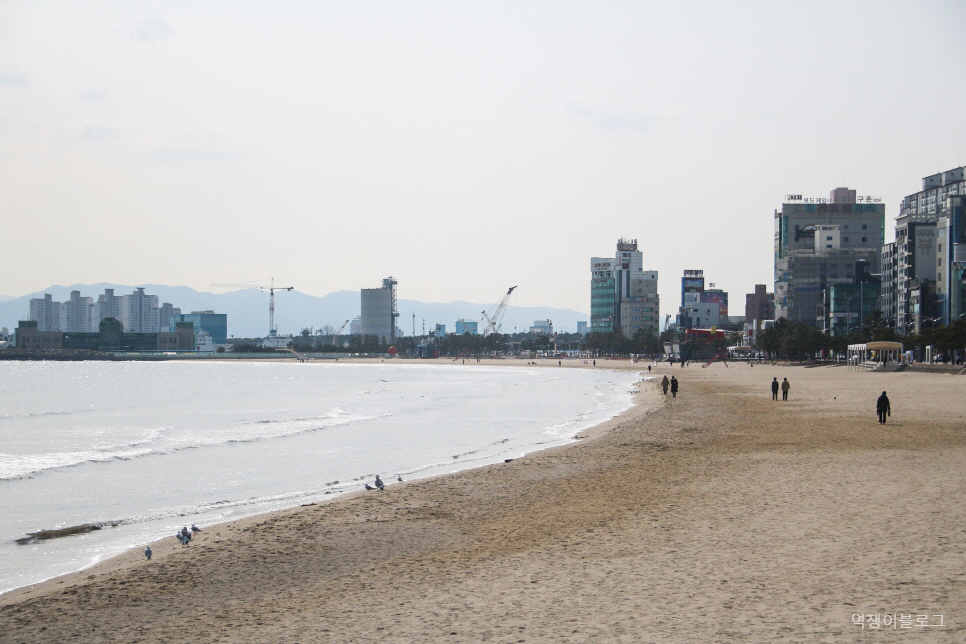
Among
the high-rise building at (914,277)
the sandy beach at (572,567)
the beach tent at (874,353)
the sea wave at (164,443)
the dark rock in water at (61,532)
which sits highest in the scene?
the high-rise building at (914,277)

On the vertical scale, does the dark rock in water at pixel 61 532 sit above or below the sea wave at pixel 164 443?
above

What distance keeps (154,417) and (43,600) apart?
143ft

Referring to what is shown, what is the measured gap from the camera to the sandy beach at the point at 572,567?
910 cm

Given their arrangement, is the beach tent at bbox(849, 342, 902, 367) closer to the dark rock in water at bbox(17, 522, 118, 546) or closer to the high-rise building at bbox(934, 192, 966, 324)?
the high-rise building at bbox(934, 192, 966, 324)

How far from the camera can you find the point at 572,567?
38.2 ft

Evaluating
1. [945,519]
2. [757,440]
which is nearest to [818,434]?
[757,440]

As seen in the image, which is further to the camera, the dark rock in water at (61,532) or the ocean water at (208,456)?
the ocean water at (208,456)

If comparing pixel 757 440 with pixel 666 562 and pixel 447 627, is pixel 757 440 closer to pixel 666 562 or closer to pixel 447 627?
pixel 666 562

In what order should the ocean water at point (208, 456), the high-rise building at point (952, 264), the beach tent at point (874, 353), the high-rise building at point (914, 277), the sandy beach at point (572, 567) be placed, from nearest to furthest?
the sandy beach at point (572, 567) < the ocean water at point (208, 456) < the beach tent at point (874, 353) < the high-rise building at point (952, 264) < the high-rise building at point (914, 277)

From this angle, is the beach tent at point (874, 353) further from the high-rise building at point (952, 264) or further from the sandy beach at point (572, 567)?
the sandy beach at point (572, 567)

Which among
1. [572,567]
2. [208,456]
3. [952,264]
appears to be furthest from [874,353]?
[572,567]

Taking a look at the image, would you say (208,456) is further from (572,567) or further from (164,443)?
(572,567)

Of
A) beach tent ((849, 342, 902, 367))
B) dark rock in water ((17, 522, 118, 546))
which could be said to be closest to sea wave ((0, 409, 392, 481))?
dark rock in water ((17, 522, 118, 546))

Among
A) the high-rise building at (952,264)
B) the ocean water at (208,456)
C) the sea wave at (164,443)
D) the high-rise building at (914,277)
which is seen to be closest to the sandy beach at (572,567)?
the ocean water at (208,456)
